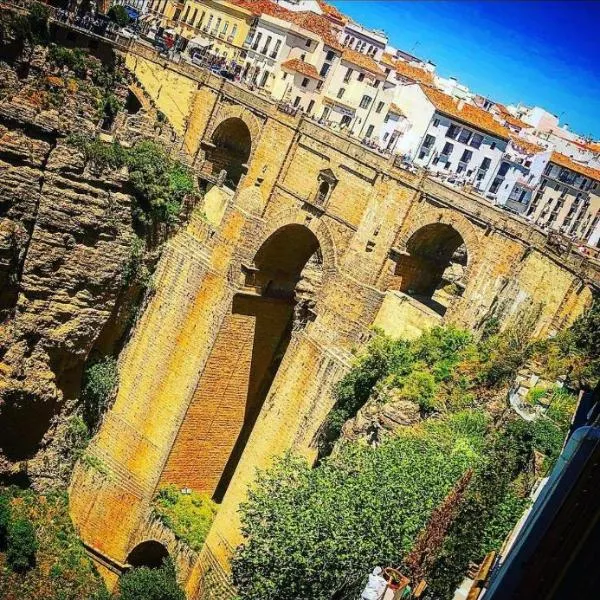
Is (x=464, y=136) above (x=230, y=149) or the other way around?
above

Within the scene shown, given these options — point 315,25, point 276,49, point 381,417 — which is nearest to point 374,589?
point 381,417

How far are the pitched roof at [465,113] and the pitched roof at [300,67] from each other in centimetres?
753

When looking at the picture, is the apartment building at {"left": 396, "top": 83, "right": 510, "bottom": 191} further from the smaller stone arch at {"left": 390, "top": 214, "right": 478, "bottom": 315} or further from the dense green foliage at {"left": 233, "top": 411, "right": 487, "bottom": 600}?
the dense green foliage at {"left": 233, "top": 411, "right": 487, "bottom": 600}

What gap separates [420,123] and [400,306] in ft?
103

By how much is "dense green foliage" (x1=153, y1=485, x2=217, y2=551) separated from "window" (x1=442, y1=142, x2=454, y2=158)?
32.6 meters

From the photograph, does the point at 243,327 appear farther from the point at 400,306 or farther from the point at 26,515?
the point at 26,515

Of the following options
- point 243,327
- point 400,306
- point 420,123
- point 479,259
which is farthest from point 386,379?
point 420,123

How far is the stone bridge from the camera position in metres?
22.7

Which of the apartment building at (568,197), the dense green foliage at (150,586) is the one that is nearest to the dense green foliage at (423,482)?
the dense green foliage at (150,586)

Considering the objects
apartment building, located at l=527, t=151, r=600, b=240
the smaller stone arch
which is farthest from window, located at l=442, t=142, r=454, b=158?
the smaller stone arch

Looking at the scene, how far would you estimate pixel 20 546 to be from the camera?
908 inches

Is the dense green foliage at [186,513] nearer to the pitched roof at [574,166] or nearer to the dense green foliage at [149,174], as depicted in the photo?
the dense green foliage at [149,174]

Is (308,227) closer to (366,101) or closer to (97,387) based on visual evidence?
(97,387)

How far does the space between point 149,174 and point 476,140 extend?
30.6 m
